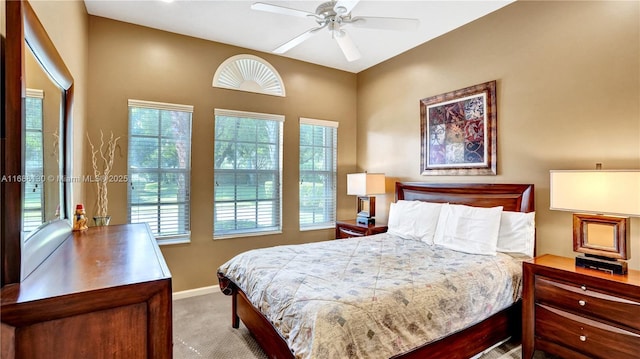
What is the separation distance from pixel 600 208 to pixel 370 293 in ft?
5.57

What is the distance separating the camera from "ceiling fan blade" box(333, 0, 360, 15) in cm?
221

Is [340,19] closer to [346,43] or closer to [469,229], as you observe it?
[346,43]

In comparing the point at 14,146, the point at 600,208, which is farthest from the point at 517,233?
the point at 14,146

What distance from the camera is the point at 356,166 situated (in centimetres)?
502

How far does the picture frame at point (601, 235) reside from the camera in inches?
84.4

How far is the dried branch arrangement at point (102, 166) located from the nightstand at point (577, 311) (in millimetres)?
3938

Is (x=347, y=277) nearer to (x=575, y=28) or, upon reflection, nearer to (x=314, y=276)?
(x=314, y=276)

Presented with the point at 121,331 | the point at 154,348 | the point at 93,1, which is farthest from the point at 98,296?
the point at 93,1

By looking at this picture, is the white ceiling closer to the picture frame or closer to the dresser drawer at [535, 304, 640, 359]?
the picture frame

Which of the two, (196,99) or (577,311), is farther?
(196,99)

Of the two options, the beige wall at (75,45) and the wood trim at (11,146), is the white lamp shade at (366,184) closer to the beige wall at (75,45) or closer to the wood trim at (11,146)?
the beige wall at (75,45)

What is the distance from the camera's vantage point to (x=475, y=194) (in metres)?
3.24

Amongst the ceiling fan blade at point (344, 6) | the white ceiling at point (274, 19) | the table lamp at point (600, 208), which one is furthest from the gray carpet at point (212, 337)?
the white ceiling at point (274, 19)

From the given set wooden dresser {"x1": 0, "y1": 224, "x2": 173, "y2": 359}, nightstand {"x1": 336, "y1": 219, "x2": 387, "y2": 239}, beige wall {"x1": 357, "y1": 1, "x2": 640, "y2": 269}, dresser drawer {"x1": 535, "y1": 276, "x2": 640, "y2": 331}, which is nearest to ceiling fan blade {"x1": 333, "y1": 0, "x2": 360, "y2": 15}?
beige wall {"x1": 357, "y1": 1, "x2": 640, "y2": 269}
